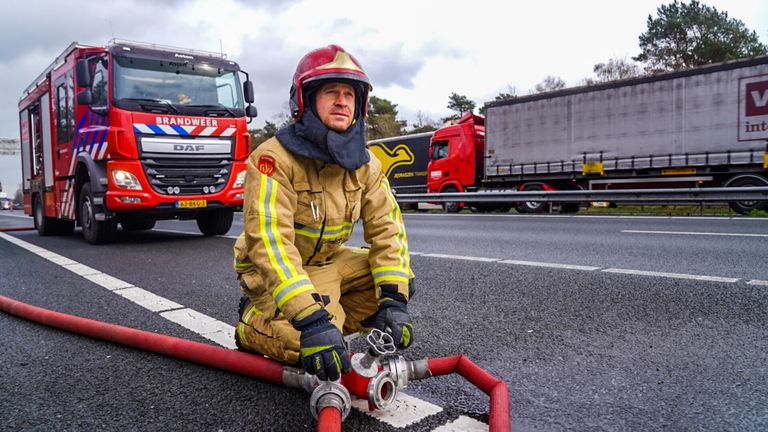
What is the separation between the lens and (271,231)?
1984 mm

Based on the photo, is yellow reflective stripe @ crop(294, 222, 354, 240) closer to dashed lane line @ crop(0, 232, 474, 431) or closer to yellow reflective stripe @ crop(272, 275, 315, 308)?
yellow reflective stripe @ crop(272, 275, 315, 308)

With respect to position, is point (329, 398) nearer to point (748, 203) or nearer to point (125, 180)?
point (125, 180)

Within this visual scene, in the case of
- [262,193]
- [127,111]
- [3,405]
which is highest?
[127,111]

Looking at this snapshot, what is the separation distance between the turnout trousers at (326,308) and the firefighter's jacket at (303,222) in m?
0.07

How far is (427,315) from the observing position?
11.1 feet

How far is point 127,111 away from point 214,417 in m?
6.39

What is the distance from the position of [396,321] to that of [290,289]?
0.40m

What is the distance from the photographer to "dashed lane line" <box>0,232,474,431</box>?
76.1 inches

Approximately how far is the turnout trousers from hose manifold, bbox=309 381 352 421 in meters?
0.29

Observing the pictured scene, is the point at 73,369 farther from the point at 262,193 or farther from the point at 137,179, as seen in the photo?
the point at 137,179

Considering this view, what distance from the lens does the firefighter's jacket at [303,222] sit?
192cm

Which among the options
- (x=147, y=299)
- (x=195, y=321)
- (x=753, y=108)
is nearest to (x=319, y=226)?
(x=195, y=321)

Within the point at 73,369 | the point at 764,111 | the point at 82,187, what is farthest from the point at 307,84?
the point at 764,111

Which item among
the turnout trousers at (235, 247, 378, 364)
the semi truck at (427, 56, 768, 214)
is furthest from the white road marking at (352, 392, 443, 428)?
the semi truck at (427, 56, 768, 214)
